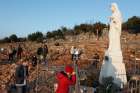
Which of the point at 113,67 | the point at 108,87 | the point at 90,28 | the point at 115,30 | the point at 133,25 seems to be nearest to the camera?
the point at 108,87

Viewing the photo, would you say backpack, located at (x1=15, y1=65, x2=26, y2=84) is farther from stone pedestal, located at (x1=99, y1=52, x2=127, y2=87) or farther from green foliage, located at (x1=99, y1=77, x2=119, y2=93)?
stone pedestal, located at (x1=99, y1=52, x2=127, y2=87)

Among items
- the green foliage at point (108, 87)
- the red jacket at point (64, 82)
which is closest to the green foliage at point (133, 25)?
the green foliage at point (108, 87)

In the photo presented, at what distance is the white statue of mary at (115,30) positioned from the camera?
21.6 m

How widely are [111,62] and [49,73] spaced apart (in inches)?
152

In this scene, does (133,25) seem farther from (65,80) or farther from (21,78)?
(65,80)

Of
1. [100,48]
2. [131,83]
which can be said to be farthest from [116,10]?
[100,48]

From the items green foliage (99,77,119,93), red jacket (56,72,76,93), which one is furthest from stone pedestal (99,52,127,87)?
red jacket (56,72,76,93)

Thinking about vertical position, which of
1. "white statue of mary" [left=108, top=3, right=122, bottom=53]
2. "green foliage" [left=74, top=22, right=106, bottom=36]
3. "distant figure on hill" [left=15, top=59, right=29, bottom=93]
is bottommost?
"distant figure on hill" [left=15, top=59, right=29, bottom=93]

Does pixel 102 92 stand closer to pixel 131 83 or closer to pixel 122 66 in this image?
pixel 131 83

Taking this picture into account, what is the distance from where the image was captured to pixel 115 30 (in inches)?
861

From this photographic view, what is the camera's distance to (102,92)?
17688 millimetres

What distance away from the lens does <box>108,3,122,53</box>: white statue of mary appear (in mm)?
21625

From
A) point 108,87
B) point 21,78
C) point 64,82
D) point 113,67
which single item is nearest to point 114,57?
point 113,67

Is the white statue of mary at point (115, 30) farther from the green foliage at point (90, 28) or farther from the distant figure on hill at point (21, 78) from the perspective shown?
the green foliage at point (90, 28)
